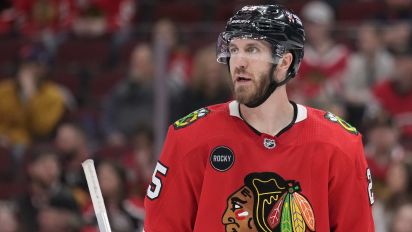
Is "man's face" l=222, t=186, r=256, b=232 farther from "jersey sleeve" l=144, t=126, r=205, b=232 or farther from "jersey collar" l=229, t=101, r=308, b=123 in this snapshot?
"jersey collar" l=229, t=101, r=308, b=123

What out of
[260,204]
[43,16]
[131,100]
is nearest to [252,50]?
[260,204]

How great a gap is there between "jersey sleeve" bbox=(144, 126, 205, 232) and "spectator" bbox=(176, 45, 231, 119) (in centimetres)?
299

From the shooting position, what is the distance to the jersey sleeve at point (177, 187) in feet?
10.7

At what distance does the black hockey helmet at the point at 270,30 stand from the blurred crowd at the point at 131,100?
2584mm

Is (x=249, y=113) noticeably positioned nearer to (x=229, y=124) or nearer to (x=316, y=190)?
(x=229, y=124)

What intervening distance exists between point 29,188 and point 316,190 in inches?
150

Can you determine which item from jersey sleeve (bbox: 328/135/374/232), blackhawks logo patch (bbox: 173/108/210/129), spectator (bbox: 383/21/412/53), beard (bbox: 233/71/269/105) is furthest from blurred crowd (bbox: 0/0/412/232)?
beard (bbox: 233/71/269/105)

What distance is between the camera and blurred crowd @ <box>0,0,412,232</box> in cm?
612

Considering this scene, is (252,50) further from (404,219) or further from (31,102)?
(31,102)

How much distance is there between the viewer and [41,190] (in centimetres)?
661

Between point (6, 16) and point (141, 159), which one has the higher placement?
point (6, 16)

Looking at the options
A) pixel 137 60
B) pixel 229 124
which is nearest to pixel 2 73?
pixel 137 60

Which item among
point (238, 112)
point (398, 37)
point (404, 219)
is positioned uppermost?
point (238, 112)

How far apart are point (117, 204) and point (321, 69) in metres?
1.48
